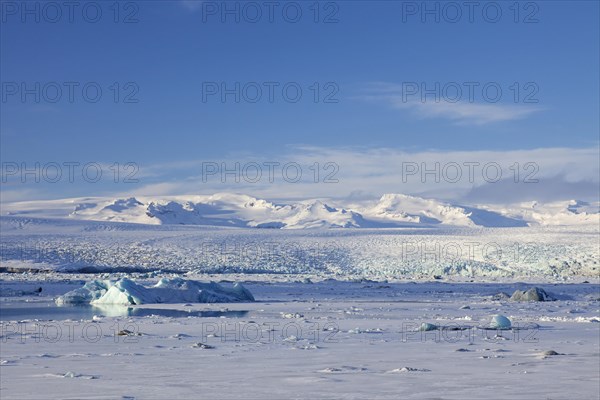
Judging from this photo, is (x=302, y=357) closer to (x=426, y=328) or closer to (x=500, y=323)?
(x=426, y=328)

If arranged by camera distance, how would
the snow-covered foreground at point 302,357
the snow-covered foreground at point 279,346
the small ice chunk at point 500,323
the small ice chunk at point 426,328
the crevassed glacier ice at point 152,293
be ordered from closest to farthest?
the snow-covered foreground at point 302,357 → the snow-covered foreground at point 279,346 → the small ice chunk at point 426,328 → the small ice chunk at point 500,323 → the crevassed glacier ice at point 152,293

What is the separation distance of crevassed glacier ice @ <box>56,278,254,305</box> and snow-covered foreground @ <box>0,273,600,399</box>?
522 centimetres

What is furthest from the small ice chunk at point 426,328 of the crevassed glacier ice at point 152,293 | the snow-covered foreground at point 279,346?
the crevassed glacier ice at point 152,293

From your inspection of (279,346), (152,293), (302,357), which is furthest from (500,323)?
(152,293)

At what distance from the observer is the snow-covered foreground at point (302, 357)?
657 centimetres

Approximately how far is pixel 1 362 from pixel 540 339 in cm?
635

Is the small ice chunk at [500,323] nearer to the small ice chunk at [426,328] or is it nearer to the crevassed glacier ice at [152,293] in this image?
the small ice chunk at [426,328]

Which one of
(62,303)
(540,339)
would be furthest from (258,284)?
(540,339)

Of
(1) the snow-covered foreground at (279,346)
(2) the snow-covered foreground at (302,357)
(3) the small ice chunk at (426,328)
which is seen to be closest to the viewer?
(2) the snow-covered foreground at (302,357)

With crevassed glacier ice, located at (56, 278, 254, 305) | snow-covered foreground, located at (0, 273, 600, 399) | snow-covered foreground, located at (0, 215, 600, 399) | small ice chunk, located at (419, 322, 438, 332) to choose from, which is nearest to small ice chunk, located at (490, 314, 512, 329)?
snow-covered foreground, located at (0, 215, 600, 399)

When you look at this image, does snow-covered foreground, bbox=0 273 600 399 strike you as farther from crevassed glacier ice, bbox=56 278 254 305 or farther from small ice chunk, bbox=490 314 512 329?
crevassed glacier ice, bbox=56 278 254 305

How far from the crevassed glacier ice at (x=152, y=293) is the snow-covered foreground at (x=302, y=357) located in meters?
5.22

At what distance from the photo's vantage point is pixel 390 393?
639 centimetres

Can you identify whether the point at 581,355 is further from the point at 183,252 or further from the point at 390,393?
the point at 183,252
